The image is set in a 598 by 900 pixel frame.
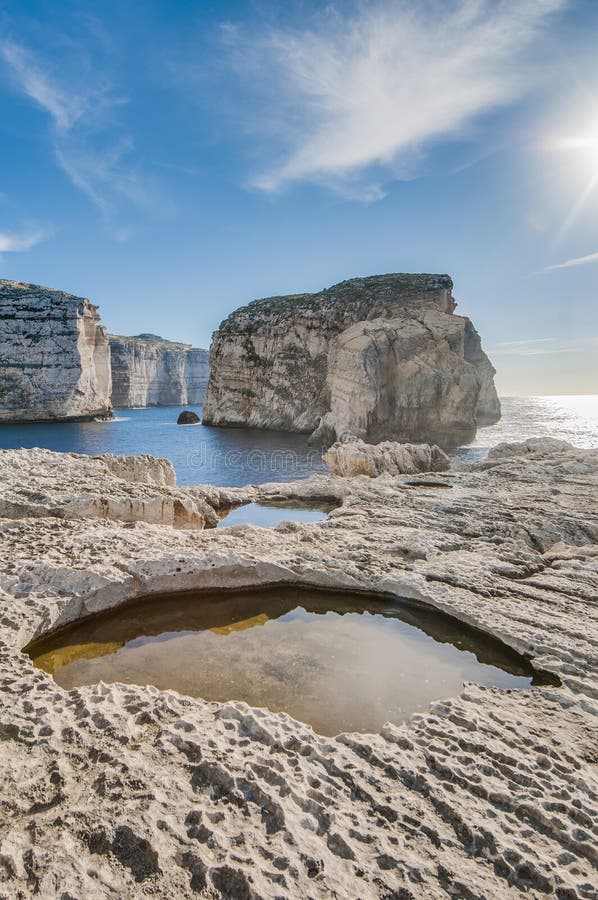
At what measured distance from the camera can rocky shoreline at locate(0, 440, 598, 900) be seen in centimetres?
305

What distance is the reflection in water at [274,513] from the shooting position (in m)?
14.1

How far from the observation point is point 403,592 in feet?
25.3

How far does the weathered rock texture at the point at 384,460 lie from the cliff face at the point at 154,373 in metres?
105

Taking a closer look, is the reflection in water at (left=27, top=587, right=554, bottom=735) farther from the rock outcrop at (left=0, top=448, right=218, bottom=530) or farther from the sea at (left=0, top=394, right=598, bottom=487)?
the sea at (left=0, top=394, right=598, bottom=487)

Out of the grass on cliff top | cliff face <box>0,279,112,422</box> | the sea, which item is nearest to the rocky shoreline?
the sea

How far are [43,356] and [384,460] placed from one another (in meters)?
62.9

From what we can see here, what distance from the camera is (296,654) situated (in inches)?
244

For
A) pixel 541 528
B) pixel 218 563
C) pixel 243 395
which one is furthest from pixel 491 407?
pixel 218 563

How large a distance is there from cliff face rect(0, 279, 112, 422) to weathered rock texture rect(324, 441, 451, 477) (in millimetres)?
57963

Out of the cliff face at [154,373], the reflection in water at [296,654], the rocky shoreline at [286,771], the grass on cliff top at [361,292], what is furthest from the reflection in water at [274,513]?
the cliff face at [154,373]

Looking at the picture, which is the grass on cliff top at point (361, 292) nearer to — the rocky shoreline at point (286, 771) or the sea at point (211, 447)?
the sea at point (211, 447)

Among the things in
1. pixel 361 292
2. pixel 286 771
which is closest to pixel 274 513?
pixel 286 771

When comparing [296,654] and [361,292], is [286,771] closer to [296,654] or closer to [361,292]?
[296,654]

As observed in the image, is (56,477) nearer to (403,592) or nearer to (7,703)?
(7,703)
